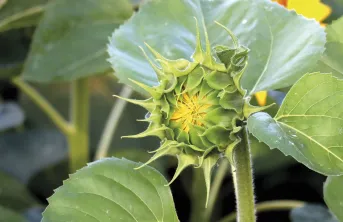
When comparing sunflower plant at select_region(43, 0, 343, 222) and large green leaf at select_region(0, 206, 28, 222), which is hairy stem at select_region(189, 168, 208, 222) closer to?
large green leaf at select_region(0, 206, 28, 222)

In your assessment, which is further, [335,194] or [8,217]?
[8,217]

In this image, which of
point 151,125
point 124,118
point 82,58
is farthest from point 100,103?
point 151,125

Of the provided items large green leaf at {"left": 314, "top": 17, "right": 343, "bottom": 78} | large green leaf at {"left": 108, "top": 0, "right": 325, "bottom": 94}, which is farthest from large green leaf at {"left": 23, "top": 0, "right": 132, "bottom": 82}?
large green leaf at {"left": 314, "top": 17, "right": 343, "bottom": 78}

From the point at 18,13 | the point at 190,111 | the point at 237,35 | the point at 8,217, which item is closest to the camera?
the point at 190,111

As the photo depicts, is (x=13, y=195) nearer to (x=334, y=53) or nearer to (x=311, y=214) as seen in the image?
(x=311, y=214)

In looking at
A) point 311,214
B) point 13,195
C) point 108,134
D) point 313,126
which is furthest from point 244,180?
point 13,195

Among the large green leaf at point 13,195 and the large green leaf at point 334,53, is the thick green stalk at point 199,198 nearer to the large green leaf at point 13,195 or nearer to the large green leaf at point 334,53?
the large green leaf at point 13,195

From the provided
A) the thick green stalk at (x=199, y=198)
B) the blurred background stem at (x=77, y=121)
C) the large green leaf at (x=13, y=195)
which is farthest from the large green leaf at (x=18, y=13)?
the thick green stalk at (x=199, y=198)
